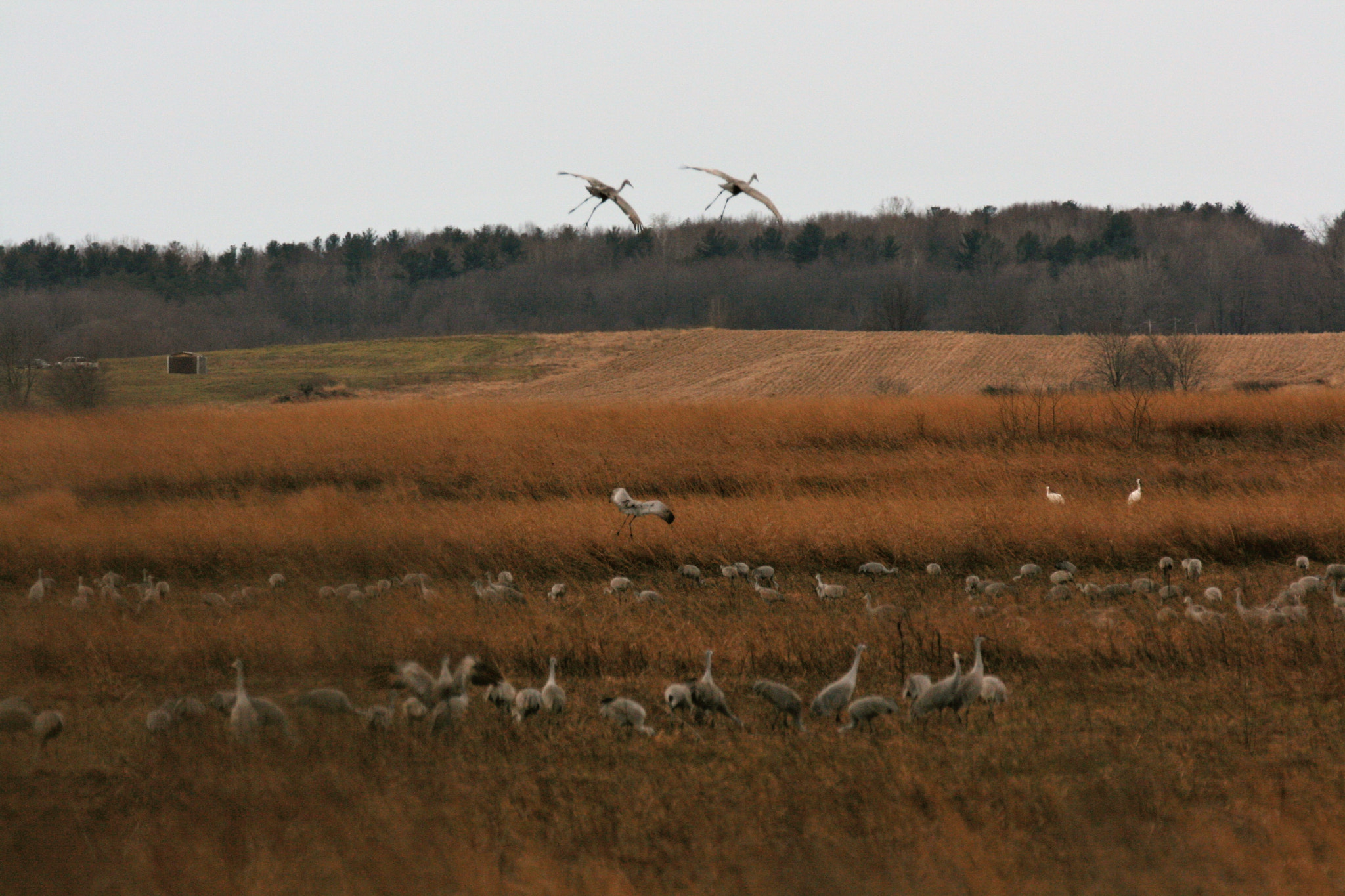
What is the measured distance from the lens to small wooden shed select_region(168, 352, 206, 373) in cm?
5856

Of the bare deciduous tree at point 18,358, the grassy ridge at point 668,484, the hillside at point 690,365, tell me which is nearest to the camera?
the grassy ridge at point 668,484

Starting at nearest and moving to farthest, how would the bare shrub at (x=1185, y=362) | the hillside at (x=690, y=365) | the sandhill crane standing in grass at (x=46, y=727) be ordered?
the sandhill crane standing in grass at (x=46, y=727)
the bare shrub at (x=1185, y=362)
the hillside at (x=690, y=365)

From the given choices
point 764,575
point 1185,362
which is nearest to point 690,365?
point 1185,362

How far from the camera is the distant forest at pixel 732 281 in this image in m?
82.9

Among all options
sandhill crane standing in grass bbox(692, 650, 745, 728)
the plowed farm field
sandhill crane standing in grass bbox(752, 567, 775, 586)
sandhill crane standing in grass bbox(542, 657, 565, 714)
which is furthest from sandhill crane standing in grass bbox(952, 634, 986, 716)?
the plowed farm field

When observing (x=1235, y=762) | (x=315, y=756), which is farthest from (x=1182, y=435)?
(x=315, y=756)

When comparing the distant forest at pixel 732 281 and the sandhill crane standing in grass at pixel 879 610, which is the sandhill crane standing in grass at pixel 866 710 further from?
the distant forest at pixel 732 281

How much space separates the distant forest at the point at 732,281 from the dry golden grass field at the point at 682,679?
217 feet

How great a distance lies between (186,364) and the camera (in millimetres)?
59562

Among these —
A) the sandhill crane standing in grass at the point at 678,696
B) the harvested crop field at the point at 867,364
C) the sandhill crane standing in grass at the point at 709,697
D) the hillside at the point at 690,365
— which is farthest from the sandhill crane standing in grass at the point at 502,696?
the harvested crop field at the point at 867,364

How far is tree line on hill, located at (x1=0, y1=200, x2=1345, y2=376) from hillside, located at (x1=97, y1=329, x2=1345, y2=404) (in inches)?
561

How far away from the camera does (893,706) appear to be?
646 centimetres

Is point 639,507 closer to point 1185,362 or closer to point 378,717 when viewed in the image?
point 378,717

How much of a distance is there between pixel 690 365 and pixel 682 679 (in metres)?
57.2
